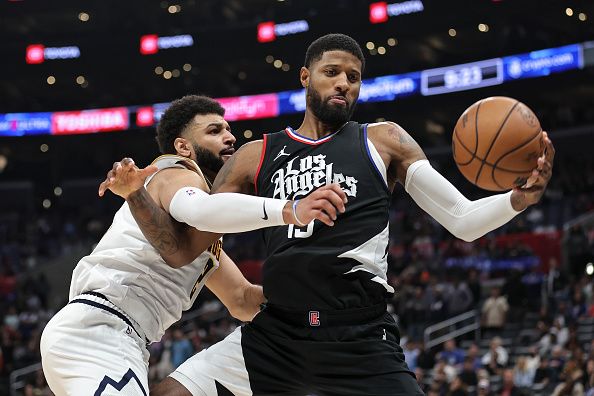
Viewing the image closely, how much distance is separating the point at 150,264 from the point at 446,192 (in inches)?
62.9

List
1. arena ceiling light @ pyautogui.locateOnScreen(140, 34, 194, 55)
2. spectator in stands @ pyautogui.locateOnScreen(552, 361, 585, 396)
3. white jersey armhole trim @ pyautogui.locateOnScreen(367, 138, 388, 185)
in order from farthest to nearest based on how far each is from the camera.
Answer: arena ceiling light @ pyautogui.locateOnScreen(140, 34, 194, 55) → spectator in stands @ pyautogui.locateOnScreen(552, 361, 585, 396) → white jersey armhole trim @ pyautogui.locateOnScreen(367, 138, 388, 185)

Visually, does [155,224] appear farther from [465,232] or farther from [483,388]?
[483,388]

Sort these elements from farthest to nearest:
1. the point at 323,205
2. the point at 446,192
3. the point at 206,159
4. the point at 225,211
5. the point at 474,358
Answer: the point at 474,358
the point at 206,159
the point at 446,192
the point at 225,211
the point at 323,205

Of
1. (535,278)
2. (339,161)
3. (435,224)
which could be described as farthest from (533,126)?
(435,224)

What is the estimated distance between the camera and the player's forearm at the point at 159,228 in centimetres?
450

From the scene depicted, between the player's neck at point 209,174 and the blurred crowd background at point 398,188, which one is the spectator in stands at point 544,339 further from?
the player's neck at point 209,174

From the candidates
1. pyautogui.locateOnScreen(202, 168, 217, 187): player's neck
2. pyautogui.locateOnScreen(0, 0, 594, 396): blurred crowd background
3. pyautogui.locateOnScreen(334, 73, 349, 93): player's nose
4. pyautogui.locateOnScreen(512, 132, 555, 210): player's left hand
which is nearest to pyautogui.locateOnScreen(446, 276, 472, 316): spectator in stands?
pyautogui.locateOnScreen(0, 0, 594, 396): blurred crowd background

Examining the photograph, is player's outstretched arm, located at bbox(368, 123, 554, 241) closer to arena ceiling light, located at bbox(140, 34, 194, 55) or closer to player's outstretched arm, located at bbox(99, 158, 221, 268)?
player's outstretched arm, located at bbox(99, 158, 221, 268)

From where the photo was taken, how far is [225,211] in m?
4.30

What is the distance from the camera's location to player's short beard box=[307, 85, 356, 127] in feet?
15.5

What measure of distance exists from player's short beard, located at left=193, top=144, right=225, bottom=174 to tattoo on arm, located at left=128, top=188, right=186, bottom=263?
64 centimetres

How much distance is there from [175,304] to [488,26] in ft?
82.4

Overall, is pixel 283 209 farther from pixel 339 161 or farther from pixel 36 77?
pixel 36 77

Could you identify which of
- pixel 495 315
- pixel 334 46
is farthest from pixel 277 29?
pixel 334 46
